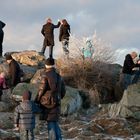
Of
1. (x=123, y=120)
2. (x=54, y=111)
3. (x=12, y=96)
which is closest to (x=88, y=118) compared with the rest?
(x=123, y=120)

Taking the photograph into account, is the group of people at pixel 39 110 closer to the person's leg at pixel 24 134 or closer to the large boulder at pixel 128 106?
the person's leg at pixel 24 134

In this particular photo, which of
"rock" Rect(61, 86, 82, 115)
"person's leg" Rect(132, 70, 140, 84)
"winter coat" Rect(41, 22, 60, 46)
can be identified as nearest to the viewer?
"rock" Rect(61, 86, 82, 115)

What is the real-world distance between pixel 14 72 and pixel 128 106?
4136 millimetres

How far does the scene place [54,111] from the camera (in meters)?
10.6

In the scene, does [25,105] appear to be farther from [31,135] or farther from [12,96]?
[12,96]

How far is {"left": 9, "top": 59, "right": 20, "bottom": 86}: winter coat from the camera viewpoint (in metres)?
17.4

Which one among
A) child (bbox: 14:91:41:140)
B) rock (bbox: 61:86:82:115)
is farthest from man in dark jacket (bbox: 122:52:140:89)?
child (bbox: 14:91:41:140)

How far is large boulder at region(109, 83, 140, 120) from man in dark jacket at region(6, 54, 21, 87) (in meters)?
3.53

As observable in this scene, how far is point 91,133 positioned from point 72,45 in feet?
24.7

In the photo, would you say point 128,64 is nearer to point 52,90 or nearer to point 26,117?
point 52,90

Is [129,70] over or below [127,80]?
A: over

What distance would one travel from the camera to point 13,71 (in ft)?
57.2

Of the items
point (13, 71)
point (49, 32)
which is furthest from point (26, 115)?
point (49, 32)

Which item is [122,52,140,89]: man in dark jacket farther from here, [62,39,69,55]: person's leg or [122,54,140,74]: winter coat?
[62,39,69,55]: person's leg
